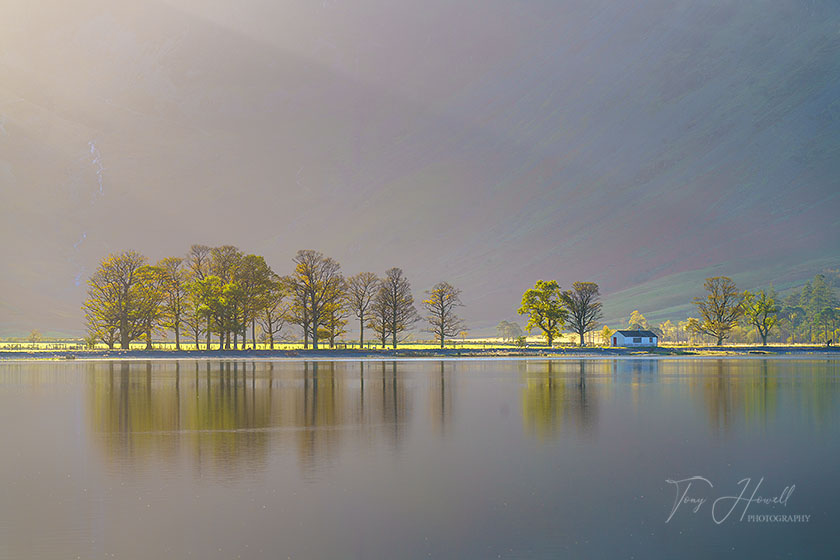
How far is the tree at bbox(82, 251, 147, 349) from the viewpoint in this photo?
394 ft

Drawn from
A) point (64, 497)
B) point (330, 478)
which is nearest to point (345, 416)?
point (330, 478)

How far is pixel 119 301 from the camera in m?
121

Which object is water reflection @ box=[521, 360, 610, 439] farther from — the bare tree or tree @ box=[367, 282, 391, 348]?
tree @ box=[367, 282, 391, 348]

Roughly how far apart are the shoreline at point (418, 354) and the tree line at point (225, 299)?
4903 mm

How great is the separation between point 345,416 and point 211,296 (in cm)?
8054

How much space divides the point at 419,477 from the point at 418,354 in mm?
100770

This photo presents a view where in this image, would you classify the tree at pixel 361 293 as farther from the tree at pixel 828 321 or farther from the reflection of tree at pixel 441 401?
the tree at pixel 828 321

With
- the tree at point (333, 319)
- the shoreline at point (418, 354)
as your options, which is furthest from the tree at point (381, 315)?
the shoreline at point (418, 354)

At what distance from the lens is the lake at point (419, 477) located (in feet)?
63.4

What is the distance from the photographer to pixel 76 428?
1491 inches
